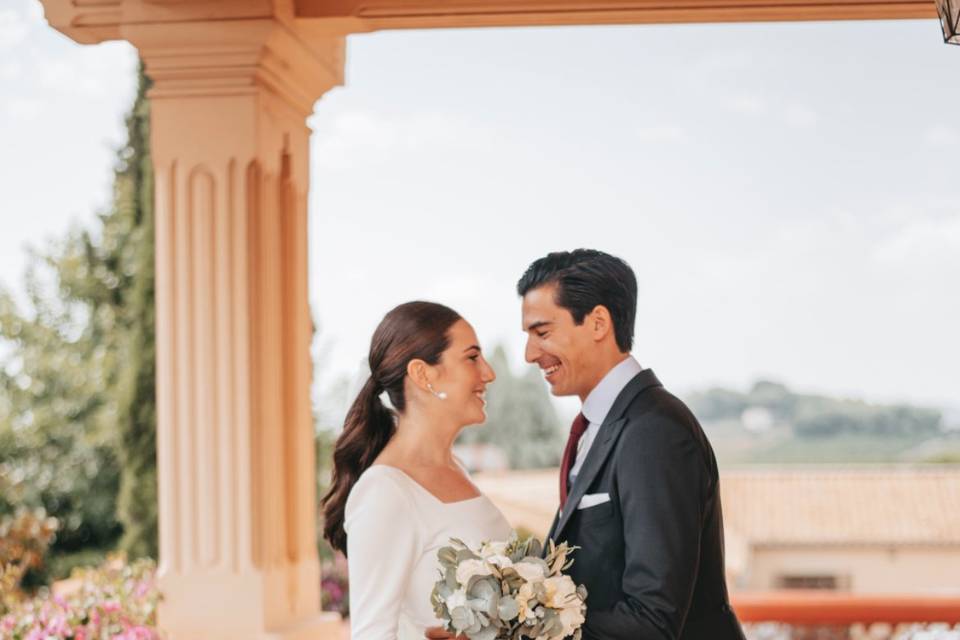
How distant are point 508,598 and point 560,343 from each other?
578 mm

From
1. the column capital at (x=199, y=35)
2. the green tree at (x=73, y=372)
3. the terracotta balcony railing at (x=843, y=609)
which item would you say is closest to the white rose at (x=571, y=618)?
the column capital at (x=199, y=35)

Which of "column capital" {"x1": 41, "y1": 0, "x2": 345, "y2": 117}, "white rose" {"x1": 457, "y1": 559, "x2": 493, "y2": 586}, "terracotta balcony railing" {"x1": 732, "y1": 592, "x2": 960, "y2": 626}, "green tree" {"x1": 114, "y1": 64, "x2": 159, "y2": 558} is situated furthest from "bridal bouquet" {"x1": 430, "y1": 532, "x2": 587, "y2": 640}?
"green tree" {"x1": 114, "y1": 64, "x2": 159, "y2": 558}

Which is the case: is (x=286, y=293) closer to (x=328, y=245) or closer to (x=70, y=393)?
(x=70, y=393)

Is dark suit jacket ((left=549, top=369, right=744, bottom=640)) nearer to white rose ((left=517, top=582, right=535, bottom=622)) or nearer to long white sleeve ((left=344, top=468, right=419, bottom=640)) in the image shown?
white rose ((left=517, top=582, right=535, bottom=622))

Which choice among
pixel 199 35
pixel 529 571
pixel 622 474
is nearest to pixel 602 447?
pixel 622 474

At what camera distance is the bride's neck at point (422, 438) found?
2.58 meters

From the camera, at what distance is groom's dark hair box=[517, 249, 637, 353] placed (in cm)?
243

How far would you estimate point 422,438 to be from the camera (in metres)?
2.59

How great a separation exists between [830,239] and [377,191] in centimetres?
1248

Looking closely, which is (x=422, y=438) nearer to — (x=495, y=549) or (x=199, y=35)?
(x=495, y=549)

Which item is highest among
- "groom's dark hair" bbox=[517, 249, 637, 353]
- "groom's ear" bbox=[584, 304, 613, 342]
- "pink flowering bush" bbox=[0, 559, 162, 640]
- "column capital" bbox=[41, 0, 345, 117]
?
"column capital" bbox=[41, 0, 345, 117]

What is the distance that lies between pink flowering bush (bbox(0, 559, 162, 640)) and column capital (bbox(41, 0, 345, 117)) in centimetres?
167

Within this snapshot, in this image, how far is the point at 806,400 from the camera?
111 ft

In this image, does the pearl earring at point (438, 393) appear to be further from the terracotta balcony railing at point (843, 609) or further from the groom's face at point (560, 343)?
the terracotta balcony railing at point (843, 609)
